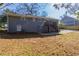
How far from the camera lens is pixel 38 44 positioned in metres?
2.88

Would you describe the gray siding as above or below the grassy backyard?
above

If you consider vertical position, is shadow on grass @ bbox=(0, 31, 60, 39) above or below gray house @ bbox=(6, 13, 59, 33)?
below

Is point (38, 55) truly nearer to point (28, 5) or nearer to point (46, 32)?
point (46, 32)

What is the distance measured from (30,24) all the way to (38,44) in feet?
0.71

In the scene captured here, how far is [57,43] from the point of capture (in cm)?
288

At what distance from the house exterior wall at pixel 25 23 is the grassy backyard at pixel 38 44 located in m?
0.06

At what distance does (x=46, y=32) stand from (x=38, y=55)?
251mm

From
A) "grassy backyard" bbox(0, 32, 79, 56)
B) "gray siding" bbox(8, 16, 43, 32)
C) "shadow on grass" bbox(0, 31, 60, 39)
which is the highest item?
"gray siding" bbox(8, 16, 43, 32)

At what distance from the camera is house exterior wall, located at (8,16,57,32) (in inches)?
113

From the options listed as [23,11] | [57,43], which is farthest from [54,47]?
[23,11]

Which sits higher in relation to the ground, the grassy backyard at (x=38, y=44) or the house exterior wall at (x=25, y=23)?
the house exterior wall at (x=25, y=23)

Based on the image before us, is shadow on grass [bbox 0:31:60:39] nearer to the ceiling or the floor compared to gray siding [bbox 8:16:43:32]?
nearer to the floor

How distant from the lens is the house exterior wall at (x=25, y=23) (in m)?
2.87

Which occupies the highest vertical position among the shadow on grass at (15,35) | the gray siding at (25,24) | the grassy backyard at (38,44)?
the gray siding at (25,24)
